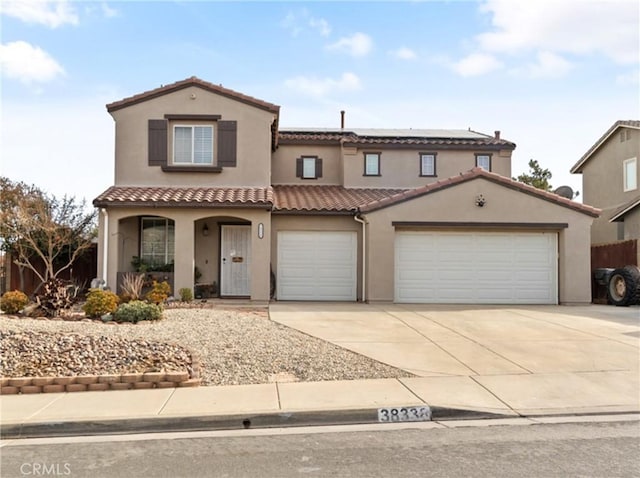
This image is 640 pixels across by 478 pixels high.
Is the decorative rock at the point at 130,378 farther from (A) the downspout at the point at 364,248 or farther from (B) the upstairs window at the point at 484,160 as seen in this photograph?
(B) the upstairs window at the point at 484,160

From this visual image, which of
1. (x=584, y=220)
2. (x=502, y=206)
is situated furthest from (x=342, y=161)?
(x=584, y=220)

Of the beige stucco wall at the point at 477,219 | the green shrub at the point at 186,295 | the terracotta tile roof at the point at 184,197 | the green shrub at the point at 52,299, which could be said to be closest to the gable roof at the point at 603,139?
the beige stucco wall at the point at 477,219

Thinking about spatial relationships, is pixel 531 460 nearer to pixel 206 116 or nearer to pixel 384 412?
pixel 384 412

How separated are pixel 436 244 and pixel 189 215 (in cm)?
728

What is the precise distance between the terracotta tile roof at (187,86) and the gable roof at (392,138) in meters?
3.48

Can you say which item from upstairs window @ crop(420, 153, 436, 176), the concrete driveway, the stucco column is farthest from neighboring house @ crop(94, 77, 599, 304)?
upstairs window @ crop(420, 153, 436, 176)

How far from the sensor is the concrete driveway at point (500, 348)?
23.3ft

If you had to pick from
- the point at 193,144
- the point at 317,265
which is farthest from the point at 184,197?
the point at 317,265

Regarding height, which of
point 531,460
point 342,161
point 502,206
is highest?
point 342,161

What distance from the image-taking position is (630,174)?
78.5 ft

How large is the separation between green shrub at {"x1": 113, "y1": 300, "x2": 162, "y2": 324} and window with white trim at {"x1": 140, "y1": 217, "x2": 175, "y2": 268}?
5.52m

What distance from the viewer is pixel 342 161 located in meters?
20.3

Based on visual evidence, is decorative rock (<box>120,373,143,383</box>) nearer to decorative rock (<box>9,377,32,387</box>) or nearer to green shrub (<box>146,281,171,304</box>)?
decorative rock (<box>9,377,32,387</box>)

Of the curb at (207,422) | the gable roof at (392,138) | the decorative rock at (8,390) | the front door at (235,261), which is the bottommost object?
the curb at (207,422)
